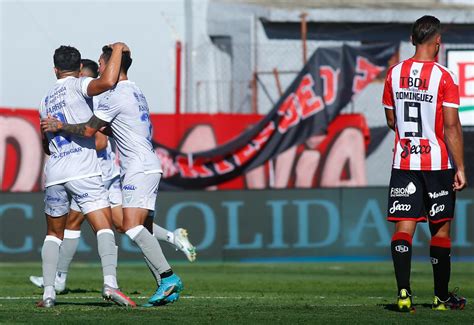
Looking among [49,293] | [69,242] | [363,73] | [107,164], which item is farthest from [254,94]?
[49,293]

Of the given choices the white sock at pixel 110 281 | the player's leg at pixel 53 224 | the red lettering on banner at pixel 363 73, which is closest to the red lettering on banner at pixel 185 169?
the red lettering on banner at pixel 363 73

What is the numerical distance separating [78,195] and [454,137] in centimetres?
299

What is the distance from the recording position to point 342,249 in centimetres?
1989

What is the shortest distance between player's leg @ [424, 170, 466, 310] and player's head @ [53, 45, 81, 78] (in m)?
2.96

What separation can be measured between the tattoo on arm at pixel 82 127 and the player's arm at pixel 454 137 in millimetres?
2708

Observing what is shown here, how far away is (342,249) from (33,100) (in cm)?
717

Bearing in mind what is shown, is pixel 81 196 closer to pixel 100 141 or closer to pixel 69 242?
pixel 69 242

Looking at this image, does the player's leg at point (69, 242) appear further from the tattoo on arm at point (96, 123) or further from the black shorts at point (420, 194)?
the black shorts at point (420, 194)

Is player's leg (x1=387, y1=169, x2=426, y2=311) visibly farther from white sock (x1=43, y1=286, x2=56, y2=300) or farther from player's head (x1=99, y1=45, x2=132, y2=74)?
white sock (x1=43, y1=286, x2=56, y2=300)

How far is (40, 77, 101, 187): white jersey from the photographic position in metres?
9.92

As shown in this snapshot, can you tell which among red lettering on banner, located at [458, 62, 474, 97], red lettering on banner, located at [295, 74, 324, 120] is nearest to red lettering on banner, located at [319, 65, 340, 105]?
red lettering on banner, located at [295, 74, 324, 120]

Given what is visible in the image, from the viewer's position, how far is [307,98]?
21766 mm

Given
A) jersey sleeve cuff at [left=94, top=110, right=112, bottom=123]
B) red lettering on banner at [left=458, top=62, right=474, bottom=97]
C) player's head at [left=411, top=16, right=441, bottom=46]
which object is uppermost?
red lettering on banner at [left=458, top=62, right=474, bottom=97]

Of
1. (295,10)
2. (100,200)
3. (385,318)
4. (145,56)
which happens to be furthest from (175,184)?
(385,318)
